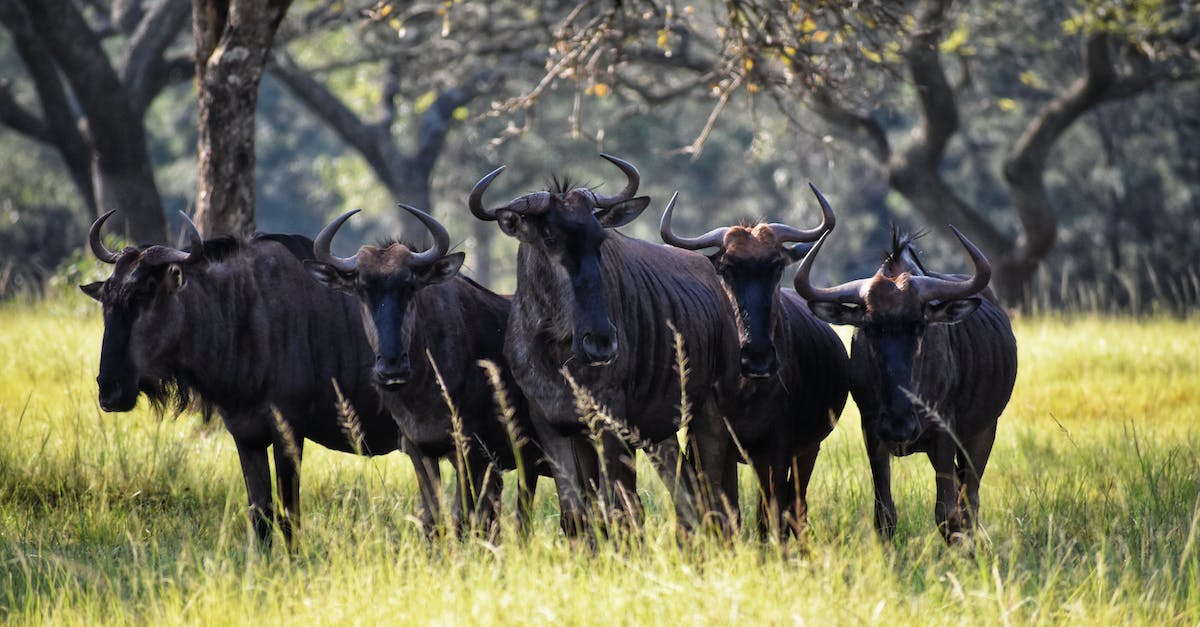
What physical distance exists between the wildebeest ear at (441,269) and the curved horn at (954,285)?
7.50 feet

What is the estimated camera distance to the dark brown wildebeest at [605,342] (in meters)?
6.50

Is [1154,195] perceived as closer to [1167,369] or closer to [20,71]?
[1167,369]

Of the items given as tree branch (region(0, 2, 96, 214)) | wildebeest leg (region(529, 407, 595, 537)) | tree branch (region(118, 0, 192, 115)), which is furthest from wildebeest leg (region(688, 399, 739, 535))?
tree branch (region(118, 0, 192, 115))

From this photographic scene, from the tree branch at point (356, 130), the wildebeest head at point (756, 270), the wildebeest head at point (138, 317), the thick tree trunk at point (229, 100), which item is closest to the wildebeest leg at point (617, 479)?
the wildebeest head at point (756, 270)

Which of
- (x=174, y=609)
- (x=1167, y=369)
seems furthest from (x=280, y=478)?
(x=1167, y=369)

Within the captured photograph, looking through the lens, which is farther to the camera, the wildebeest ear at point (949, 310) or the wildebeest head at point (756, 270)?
the wildebeest ear at point (949, 310)

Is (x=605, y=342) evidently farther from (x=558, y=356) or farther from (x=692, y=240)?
(x=692, y=240)

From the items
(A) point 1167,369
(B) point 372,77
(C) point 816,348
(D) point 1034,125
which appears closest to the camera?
(C) point 816,348

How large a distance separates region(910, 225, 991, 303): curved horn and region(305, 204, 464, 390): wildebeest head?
7.59ft

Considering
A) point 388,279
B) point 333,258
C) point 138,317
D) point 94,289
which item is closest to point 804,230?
point 388,279

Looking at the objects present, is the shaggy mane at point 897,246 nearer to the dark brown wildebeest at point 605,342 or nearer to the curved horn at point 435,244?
the dark brown wildebeest at point 605,342

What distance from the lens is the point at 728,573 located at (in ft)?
15.8

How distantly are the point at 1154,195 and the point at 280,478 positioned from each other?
30.9 meters

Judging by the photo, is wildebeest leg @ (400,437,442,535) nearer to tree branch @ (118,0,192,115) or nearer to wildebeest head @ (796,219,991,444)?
wildebeest head @ (796,219,991,444)
